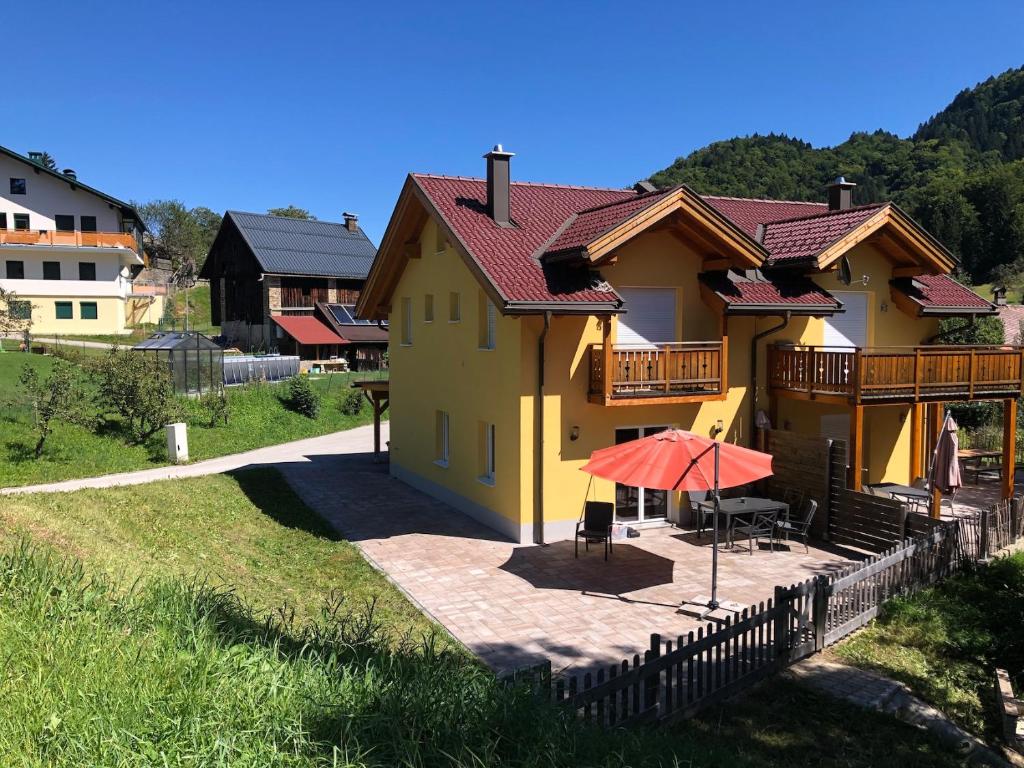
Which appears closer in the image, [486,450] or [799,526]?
[799,526]

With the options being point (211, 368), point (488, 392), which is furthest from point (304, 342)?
point (488, 392)

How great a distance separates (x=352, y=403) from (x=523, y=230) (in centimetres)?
1928

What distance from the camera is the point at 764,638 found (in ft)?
29.8

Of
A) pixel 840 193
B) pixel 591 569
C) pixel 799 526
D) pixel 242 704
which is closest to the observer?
pixel 242 704

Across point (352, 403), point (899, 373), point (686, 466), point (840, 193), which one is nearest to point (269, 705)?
point (686, 466)

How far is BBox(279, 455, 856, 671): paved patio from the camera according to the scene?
10414 millimetres

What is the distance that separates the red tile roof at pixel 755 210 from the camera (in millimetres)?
20234

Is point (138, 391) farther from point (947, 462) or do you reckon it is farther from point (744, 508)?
point (947, 462)

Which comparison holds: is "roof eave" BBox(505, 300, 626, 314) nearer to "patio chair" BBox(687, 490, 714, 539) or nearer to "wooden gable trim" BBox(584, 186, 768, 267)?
"wooden gable trim" BBox(584, 186, 768, 267)

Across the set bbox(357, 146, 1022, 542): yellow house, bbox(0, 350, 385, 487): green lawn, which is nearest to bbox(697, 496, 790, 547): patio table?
bbox(357, 146, 1022, 542): yellow house

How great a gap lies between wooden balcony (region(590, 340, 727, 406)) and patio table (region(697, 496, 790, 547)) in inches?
84.2

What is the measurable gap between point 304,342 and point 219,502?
26.4m

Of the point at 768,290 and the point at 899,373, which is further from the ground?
the point at 768,290

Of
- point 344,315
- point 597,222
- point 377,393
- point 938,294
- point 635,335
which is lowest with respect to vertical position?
point 377,393
